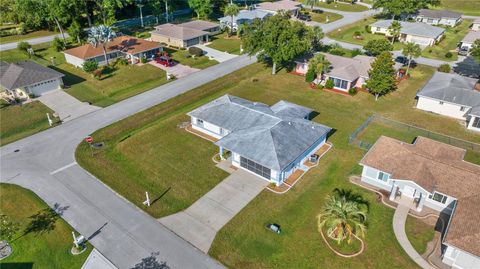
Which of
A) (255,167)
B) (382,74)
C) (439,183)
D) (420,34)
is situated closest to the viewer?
(439,183)

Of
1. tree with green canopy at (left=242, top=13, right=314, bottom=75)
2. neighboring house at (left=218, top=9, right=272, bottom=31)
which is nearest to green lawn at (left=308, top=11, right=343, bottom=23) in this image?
neighboring house at (left=218, top=9, right=272, bottom=31)

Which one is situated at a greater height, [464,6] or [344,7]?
[464,6]

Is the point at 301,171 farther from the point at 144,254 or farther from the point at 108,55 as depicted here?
the point at 108,55

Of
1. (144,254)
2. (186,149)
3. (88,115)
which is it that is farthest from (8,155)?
(144,254)

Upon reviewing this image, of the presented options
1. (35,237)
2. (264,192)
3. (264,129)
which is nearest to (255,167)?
(264,192)

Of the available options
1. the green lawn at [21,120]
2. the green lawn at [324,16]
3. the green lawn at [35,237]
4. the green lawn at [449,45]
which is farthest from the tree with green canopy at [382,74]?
the green lawn at [324,16]

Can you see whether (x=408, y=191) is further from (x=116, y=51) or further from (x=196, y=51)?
(x=116, y=51)

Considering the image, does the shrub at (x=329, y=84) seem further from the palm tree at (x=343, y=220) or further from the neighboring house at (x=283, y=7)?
the neighboring house at (x=283, y=7)
